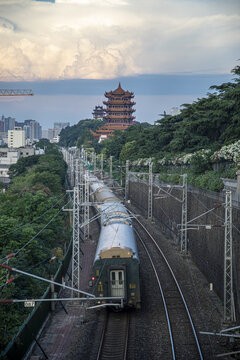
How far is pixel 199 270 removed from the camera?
2894 cm

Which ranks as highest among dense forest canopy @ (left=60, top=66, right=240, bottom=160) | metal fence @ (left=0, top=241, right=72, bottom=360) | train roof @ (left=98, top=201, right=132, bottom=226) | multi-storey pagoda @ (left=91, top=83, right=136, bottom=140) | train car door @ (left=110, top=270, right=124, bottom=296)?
multi-storey pagoda @ (left=91, top=83, right=136, bottom=140)

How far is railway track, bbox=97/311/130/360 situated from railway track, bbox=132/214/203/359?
183cm

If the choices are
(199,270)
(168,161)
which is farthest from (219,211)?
(168,161)

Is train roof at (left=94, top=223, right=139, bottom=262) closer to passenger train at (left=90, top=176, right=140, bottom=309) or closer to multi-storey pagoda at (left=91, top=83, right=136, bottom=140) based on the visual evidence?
passenger train at (left=90, top=176, right=140, bottom=309)

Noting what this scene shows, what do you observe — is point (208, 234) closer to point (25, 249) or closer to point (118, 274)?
point (118, 274)

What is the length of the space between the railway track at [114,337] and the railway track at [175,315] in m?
1.83

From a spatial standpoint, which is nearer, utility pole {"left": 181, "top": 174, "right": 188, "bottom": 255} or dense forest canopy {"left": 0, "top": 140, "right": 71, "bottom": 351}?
dense forest canopy {"left": 0, "top": 140, "right": 71, "bottom": 351}

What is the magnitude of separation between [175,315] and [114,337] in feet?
12.5

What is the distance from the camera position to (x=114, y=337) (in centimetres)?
1825

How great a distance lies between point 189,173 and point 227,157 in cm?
695

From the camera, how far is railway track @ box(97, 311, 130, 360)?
16745 millimetres

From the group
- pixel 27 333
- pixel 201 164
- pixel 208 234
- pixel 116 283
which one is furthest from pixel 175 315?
pixel 201 164

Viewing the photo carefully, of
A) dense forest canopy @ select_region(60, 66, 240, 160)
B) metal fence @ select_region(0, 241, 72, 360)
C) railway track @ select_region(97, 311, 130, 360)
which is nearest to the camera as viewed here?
metal fence @ select_region(0, 241, 72, 360)

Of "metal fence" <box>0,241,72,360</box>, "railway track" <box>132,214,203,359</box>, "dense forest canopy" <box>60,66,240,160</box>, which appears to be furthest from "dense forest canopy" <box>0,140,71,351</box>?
"dense forest canopy" <box>60,66,240,160</box>
